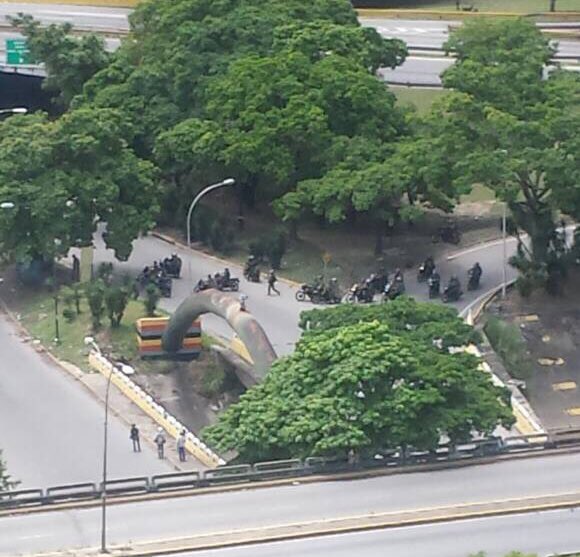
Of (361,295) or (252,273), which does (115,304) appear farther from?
(361,295)

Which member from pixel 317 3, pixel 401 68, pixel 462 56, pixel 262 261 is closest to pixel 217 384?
pixel 262 261

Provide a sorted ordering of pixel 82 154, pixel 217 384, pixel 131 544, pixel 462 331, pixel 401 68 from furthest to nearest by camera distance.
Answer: pixel 401 68, pixel 82 154, pixel 217 384, pixel 462 331, pixel 131 544

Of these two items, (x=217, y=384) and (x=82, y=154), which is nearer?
(x=217, y=384)

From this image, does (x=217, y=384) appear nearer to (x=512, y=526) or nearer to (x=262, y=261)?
(x=262, y=261)

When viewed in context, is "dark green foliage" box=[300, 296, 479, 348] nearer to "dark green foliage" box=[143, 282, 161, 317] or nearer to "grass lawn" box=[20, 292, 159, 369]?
"grass lawn" box=[20, 292, 159, 369]

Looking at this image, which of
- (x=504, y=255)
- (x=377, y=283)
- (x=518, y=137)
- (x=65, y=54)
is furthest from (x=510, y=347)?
(x=65, y=54)

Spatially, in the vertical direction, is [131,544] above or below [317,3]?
below

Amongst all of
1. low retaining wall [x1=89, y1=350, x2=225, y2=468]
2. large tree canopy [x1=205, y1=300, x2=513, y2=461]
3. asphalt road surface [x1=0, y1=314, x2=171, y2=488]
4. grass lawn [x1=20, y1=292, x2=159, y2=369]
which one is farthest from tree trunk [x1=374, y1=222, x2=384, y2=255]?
large tree canopy [x1=205, y1=300, x2=513, y2=461]
